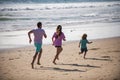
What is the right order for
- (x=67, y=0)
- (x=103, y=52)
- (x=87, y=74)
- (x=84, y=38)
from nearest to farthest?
(x=87, y=74)
(x=84, y=38)
(x=103, y=52)
(x=67, y=0)

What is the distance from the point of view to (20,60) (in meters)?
8.50

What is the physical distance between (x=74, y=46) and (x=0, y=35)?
4621mm

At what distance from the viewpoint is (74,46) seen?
1125cm

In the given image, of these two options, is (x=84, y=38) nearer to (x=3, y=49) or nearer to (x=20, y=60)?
(x=20, y=60)

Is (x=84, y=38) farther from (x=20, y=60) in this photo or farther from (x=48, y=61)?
(x=20, y=60)

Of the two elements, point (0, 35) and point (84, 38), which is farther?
point (0, 35)

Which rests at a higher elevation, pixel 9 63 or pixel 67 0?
pixel 67 0

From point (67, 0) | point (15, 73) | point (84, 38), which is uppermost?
point (67, 0)

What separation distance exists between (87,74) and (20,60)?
2.66 metres

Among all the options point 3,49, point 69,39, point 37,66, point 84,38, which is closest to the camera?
point 37,66

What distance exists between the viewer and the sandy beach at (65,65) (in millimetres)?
6438

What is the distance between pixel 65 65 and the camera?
7.68 m

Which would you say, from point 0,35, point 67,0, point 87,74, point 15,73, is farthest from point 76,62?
point 67,0

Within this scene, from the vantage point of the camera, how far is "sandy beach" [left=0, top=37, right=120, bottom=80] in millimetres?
6438
